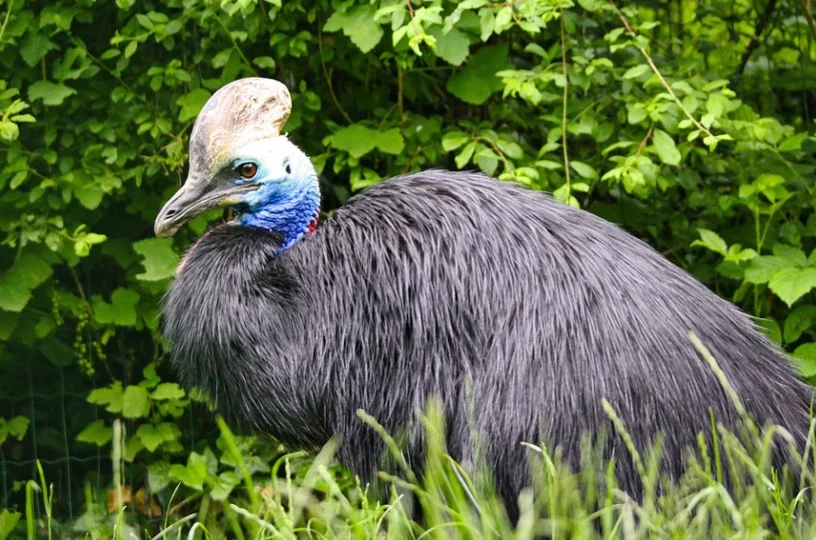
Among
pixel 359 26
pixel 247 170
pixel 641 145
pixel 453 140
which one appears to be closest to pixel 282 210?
pixel 247 170

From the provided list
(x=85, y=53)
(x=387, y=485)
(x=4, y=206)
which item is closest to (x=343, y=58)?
(x=85, y=53)

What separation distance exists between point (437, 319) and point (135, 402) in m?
1.75

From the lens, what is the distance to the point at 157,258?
4066 mm

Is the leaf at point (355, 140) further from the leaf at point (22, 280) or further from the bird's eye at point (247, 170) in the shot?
the leaf at point (22, 280)

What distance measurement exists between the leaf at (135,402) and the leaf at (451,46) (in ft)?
5.21

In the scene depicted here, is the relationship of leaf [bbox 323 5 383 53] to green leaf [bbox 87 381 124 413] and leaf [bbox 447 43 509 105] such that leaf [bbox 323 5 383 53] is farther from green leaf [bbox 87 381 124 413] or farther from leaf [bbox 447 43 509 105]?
green leaf [bbox 87 381 124 413]

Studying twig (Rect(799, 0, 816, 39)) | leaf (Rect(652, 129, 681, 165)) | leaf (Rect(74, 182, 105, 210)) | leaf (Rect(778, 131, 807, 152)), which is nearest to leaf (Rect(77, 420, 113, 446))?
leaf (Rect(74, 182, 105, 210))

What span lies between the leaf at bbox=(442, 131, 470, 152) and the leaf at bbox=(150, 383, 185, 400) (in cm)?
126

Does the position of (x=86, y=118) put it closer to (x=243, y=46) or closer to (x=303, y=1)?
(x=243, y=46)

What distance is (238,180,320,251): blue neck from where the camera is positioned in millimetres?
3145

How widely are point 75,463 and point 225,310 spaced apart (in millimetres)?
1777

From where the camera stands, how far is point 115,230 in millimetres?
4453

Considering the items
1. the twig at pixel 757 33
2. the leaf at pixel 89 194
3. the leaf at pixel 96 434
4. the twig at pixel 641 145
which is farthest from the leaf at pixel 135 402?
the twig at pixel 757 33

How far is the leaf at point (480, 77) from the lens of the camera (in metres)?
4.11
